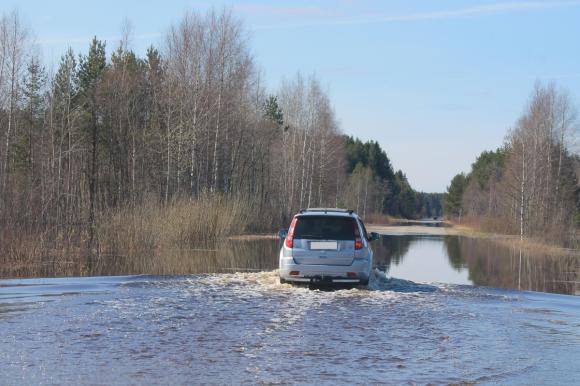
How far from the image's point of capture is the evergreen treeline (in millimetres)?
107312

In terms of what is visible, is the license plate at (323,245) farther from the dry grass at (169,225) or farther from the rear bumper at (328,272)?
the dry grass at (169,225)

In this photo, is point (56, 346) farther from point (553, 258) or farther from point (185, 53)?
point (185, 53)

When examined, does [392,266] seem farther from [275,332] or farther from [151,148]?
[151,148]

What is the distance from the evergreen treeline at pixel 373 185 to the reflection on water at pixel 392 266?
6719 centimetres

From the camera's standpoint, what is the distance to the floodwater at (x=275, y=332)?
27.5 feet

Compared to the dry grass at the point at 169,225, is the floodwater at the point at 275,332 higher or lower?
lower

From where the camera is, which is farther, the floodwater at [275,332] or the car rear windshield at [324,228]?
the car rear windshield at [324,228]

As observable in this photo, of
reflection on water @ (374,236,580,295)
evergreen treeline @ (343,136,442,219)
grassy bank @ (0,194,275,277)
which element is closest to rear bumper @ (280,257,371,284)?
reflection on water @ (374,236,580,295)

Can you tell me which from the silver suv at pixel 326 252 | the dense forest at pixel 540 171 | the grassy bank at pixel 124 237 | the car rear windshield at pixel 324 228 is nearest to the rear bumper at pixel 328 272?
the silver suv at pixel 326 252

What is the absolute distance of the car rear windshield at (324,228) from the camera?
15.6 meters

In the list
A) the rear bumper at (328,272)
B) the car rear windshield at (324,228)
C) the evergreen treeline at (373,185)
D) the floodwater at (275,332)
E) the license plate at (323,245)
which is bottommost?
the floodwater at (275,332)

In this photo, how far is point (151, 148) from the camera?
45.2m

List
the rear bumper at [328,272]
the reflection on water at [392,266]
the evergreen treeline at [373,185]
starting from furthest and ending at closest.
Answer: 1. the evergreen treeline at [373,185]
2. the reflection on water at [392,266]
3. the rear bumper at [328,272]

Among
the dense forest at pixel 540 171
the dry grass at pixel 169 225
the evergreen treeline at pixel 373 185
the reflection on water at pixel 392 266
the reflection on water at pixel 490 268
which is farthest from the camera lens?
the evergreen treeline at pixel 373 185
